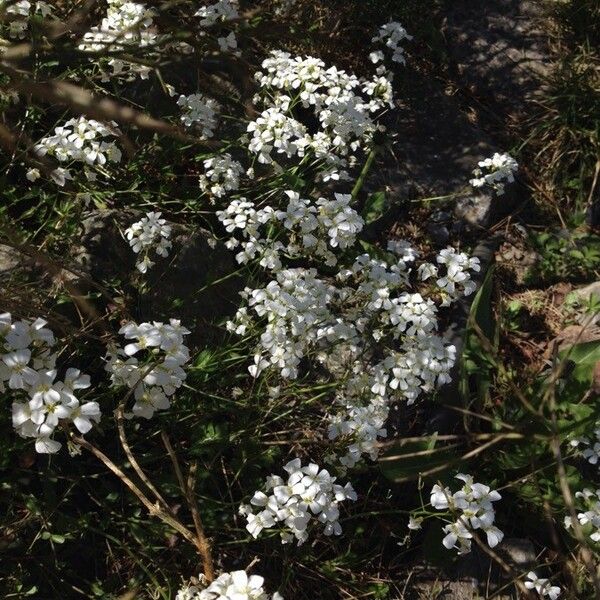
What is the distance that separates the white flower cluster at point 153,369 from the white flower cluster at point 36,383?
0.67 feet

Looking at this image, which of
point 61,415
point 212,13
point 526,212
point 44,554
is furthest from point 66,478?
point 526,212

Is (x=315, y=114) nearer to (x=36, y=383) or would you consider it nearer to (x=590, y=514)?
(x=36, y=383)

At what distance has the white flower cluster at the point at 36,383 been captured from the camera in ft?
6.47

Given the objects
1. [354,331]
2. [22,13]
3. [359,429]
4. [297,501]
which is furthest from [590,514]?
[22,13]

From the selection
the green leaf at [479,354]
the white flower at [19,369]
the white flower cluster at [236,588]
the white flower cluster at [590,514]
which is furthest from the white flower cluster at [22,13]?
the white flower cluster at [590,514]

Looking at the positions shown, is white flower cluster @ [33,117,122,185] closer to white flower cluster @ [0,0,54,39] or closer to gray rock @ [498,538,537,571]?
white flower cluster @ [0,0,54,39]

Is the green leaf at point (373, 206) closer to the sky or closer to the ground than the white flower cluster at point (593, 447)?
closer to the sky

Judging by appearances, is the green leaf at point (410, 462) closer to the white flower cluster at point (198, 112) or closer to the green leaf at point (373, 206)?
the green leaf at point (373, 206)

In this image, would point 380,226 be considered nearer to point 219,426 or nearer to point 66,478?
point 219,426

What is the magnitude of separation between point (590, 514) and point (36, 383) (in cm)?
227

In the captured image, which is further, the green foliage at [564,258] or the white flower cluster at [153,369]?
the green foliage at [564,258]

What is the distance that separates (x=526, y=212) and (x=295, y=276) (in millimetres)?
2461

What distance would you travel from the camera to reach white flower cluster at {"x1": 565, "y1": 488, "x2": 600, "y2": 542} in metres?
2.98

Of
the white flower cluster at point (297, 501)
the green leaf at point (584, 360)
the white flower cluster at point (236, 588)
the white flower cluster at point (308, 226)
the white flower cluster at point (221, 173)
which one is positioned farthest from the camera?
the green leaf at point (584, 360)
